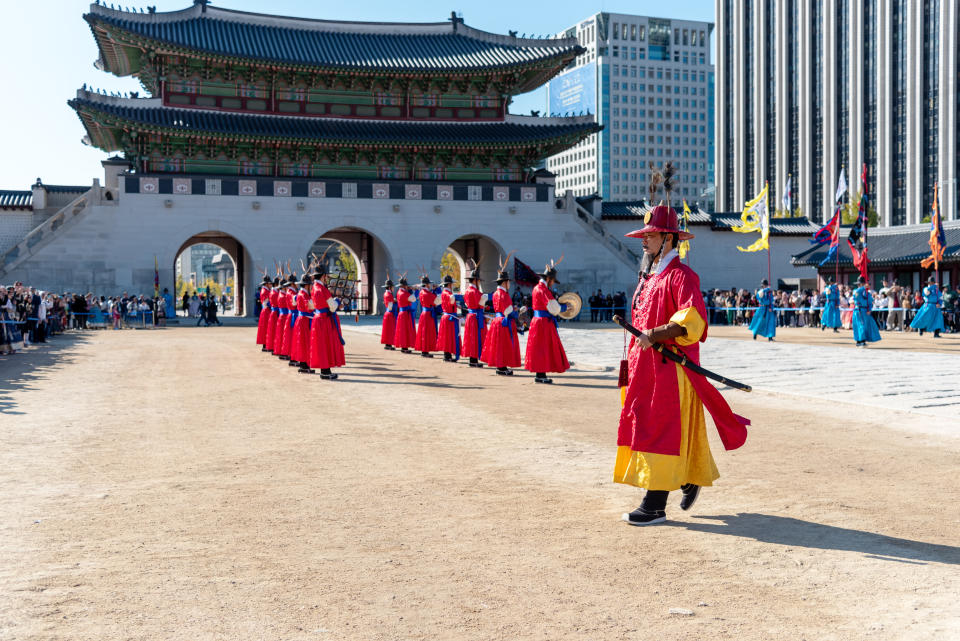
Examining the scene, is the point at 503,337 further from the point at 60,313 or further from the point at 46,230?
the point at 46,230

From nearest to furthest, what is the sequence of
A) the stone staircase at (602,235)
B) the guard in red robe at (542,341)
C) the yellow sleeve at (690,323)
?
the yellow sleeve at (690,323), the guard in red robe at (542,341), the stone staircase at (602,235)

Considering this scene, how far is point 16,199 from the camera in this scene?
3741 cm

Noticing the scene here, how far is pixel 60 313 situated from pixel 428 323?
52.9 ft

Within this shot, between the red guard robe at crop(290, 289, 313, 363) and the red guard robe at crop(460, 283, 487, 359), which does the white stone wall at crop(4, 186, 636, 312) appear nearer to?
the red guard robe at crop(460, 283, 487, 359)

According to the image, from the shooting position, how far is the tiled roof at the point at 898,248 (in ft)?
106

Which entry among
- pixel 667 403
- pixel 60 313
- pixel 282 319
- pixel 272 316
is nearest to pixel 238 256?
pixel 60 313

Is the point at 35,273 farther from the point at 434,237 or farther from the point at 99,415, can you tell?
the point at 99,415

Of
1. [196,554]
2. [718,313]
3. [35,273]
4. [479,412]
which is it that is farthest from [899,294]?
[35,273]

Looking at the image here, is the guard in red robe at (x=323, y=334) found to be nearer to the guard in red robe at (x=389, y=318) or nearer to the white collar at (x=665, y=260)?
the guard in red robe at (x=389, y=318)

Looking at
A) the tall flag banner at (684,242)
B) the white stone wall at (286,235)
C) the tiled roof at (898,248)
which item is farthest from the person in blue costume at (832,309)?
the white stone wall at (286,235)

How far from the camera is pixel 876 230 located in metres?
38.2

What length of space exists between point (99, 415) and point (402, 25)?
38432 millimetres

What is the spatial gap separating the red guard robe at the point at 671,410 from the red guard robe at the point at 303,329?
10.1m

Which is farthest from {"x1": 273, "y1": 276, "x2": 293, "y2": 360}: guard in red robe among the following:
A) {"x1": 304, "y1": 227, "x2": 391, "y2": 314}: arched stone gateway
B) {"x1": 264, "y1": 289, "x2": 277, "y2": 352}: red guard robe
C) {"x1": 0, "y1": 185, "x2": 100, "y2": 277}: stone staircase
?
{"x1": 304, "y1": 227, "x2": 391, "y2": 314}: arched stone gateway
